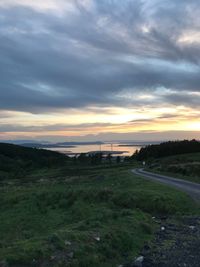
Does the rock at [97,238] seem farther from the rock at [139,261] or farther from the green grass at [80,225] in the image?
the rock at [139,261]

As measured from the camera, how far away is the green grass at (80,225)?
10903mm

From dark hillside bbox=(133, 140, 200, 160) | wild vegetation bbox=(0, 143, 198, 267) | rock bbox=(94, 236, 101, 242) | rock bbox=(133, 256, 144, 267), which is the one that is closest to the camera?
wild vegetation bbox=(0, 143, 198, 267)

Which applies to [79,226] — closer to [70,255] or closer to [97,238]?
[97,238]

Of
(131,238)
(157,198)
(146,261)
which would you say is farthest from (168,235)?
(157,198)

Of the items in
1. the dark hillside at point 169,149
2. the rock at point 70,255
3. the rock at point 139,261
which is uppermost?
the dark hillside at point 169,149

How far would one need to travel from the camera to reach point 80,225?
15.1 metres

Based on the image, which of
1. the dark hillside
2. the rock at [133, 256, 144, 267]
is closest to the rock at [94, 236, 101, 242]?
the rock at [133, 256, 144, 267]

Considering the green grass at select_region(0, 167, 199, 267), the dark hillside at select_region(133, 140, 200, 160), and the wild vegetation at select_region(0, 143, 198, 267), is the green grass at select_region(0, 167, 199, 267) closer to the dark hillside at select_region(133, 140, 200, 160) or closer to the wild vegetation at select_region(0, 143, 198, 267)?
the wild vegetation at select_region(0, 143, 198, 267)

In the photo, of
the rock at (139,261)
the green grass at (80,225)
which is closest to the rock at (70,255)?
the green grass at (80,225)

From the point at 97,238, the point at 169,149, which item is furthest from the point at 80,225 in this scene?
the point at 169,149

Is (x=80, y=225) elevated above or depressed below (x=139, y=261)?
above

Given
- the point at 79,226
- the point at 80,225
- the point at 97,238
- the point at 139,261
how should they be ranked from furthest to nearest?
the point at 80,225 < the point at 79,226 < the point at 97,238 < the point at 139,261

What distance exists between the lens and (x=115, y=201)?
80.7ft

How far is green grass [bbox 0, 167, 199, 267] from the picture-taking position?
1090cm
